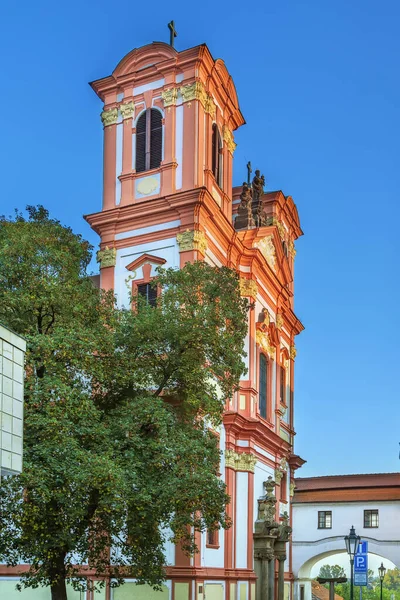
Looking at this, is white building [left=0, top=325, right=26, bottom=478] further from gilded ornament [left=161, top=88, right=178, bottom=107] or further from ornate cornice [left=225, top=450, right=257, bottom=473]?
gilded ornament [left=161, top=88, right=178, bottom=107]

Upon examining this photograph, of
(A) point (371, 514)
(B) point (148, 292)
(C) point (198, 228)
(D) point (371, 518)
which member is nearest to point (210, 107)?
(C) point (198, 228)

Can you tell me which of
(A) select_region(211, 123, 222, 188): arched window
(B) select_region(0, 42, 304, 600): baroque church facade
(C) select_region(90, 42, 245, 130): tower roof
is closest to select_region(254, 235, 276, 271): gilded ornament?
(B) select_region(0, 42, 304, 600): baroque church facade

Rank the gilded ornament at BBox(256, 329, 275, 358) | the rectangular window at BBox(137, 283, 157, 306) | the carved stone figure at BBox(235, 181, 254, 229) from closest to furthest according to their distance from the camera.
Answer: the rectangular window at BBox(137, 283, 157, 306) → the gilded ornament at BBox(256, 329, 275, 358) → the carved stone figure at BBox(235, 181, 254, 229)

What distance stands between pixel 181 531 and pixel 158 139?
53.3 ft

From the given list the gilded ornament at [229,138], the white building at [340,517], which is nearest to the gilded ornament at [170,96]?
the gilded ornament at [229,138]

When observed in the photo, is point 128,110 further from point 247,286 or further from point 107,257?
point 247,286

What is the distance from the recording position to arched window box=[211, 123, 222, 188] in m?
34.5

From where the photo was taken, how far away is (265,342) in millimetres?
37969

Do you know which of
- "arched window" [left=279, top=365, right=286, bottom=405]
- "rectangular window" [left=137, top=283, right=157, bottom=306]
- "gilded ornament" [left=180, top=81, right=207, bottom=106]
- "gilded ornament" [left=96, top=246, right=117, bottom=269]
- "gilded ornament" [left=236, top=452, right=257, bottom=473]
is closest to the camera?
"rectangular window" [left=137, top=283, right=157, bottom=306]

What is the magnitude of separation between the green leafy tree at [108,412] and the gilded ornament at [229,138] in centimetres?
1231

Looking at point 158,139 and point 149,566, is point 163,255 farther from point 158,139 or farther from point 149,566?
point 149,566

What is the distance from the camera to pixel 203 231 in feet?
104

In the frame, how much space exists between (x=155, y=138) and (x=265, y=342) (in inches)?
387

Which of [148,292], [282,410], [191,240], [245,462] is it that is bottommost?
[245,462]
